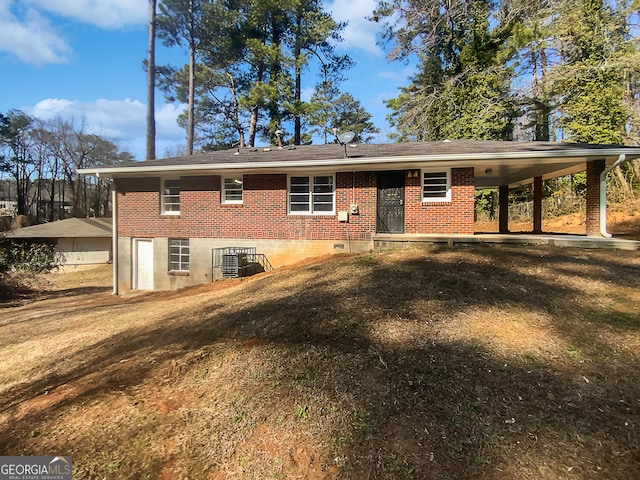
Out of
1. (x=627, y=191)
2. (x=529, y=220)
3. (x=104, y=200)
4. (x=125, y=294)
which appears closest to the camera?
(x=125, y=294)

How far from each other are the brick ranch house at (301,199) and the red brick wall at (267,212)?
3 centimetres

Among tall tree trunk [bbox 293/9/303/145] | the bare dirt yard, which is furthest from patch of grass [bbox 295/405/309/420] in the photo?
tall tree trunk [bbox 293/9/303/145]

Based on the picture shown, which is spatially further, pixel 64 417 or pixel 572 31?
pixel 572 31

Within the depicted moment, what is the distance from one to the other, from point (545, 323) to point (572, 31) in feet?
61.6

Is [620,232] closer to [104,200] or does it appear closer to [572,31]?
[572,31]

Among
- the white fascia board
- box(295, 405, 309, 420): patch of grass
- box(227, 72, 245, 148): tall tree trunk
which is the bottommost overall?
box(295, 405, 309, 420): patch of grass

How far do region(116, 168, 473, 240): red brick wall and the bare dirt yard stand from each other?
15.0 ft

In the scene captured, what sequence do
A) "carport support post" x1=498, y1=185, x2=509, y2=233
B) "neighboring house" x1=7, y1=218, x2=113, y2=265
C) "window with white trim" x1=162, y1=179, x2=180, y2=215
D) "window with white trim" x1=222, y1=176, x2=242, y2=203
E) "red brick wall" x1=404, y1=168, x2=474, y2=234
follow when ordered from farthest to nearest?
1. "neighboring house" x1=7, y1=218, x2=113, y2=265
2. "carport support post" x1=498, y1=185, x2=509, y2=233
3. "window with white trim" x1=162, y1=179, x2=180, y2=215
4. "window with white trim" x1=222, y1=176, x2=242, y2=203
5. "red brick wall" x1=404, y1=168, x2=474, y2=234

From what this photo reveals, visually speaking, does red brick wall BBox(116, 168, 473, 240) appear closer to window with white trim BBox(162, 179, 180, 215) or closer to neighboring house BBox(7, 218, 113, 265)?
window with white trim BBox(162, 179, 180, 215)

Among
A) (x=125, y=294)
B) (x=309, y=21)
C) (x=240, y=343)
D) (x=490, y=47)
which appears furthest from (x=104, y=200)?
(x=240, y=343)

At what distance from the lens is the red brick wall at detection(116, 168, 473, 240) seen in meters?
10.5

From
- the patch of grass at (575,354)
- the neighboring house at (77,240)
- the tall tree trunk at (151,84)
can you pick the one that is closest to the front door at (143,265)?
the tall tree trunk at (151,84)

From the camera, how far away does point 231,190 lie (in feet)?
39.1

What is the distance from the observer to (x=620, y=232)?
43.1ft
